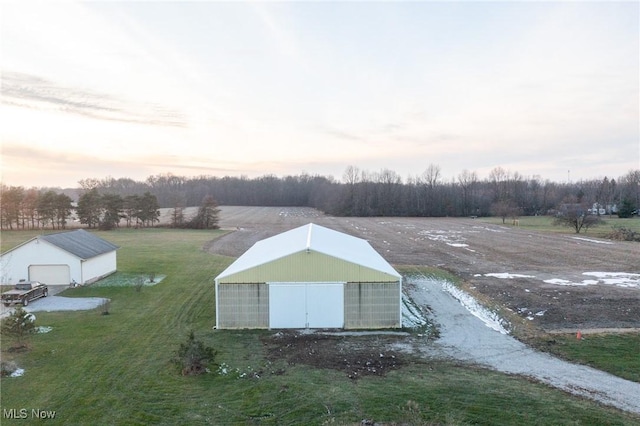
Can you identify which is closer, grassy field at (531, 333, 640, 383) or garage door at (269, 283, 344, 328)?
grassy field at (531, 333, 640, 383)

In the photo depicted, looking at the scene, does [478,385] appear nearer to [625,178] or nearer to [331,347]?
[331,347]

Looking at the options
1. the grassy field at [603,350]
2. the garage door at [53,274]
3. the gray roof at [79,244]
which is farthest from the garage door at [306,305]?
the garage door at [53,274]

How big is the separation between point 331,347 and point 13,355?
1048 centimetres

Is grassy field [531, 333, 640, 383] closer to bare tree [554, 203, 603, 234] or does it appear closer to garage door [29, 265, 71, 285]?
garage door [29, 265, 71, 285]

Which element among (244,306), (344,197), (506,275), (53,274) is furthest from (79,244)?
(344,197)

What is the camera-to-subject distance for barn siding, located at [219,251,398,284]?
17250mm

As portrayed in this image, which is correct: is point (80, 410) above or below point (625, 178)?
below

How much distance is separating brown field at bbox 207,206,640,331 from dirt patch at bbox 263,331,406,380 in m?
7.56

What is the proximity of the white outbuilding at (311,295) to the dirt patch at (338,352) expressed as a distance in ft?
3.17

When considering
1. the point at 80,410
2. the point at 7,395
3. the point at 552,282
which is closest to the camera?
the point at 80,410

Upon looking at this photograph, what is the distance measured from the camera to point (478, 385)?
11.9 metres

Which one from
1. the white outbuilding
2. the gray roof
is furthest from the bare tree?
the gray roof

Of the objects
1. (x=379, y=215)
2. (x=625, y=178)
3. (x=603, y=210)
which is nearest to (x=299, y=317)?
(x=379, y=215)

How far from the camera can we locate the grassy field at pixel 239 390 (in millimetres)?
10148
